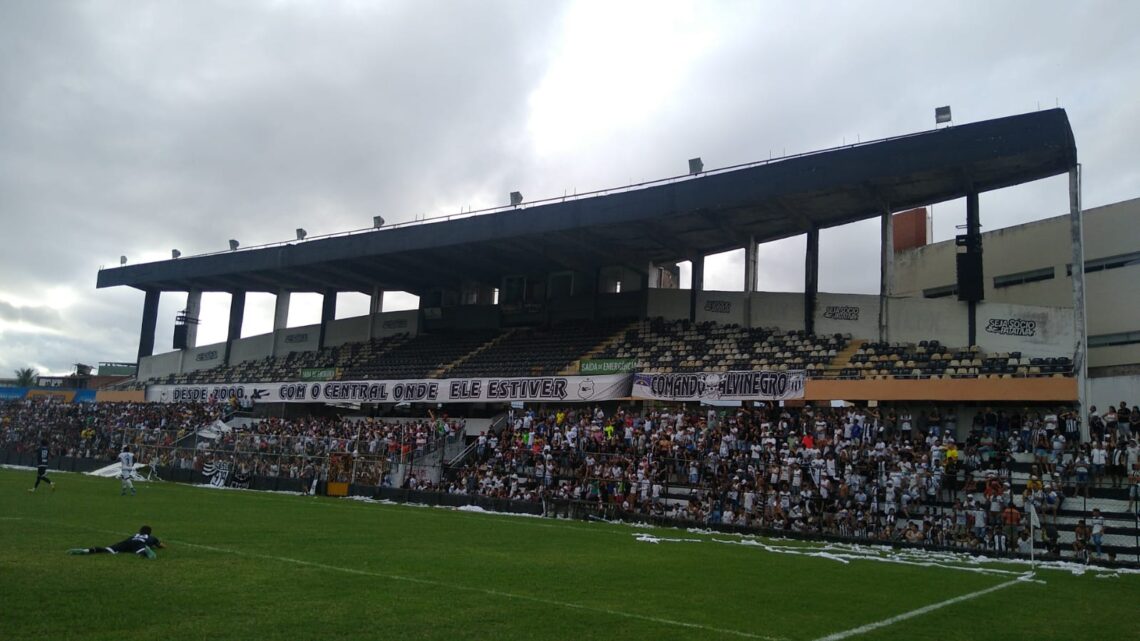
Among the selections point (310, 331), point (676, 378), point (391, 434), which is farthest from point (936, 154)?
point (310, 331)

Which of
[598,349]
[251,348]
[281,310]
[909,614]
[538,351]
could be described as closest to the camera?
[909,614]

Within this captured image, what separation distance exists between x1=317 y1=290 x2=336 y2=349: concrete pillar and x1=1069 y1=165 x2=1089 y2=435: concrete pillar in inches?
1775

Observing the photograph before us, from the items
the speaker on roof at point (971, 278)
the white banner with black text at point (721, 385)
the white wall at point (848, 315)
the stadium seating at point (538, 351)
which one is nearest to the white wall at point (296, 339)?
the stadium seating at point (538, 351)

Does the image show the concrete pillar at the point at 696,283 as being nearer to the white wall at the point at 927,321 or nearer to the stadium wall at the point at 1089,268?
the white wall at the point at 927,321

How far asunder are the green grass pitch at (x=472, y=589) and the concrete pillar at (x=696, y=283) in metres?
24.3

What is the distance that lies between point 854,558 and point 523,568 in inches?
326

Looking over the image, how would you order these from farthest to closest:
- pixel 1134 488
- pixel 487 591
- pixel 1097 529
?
pixel 1134 488, pixel 1097 529, pixel 487 591

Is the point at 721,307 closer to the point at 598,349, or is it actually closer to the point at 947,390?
the point at 598,349

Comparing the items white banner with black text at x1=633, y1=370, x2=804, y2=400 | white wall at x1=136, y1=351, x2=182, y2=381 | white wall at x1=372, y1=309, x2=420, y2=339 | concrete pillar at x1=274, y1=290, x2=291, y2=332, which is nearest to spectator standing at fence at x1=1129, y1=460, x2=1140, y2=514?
white banner with black text at x1=633, y1=370, x2=804, y2=400

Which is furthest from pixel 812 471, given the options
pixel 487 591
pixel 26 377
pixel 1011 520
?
pixel 26 377

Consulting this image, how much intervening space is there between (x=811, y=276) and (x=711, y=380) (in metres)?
7.54

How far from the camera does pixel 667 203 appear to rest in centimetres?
3647

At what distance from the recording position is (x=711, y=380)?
34188 mm

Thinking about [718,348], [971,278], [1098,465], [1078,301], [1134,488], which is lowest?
[1134,488]
